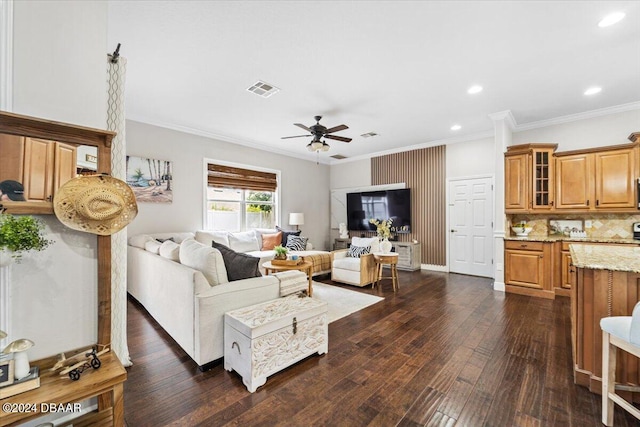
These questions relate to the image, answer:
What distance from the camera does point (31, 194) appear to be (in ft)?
3.88

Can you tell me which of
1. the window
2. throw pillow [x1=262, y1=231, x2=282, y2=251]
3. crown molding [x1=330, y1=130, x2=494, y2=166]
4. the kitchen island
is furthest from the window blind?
the kitchen island

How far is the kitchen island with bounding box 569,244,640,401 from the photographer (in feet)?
5.77

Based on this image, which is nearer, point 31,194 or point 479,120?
point 31,194

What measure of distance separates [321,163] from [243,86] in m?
4.43

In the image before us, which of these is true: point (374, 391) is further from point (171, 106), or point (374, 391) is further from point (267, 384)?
point (171, 106)

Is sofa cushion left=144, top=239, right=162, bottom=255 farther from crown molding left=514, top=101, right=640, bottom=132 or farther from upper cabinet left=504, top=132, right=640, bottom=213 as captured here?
crown molding left=514, top=101, right=640, bottom=132

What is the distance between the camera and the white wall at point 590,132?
160 inches

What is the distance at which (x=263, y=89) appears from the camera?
348 centimetres

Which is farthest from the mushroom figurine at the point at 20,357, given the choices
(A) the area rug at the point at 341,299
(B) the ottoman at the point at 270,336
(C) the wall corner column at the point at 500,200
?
(C) the wall corner column at the point at 500,200

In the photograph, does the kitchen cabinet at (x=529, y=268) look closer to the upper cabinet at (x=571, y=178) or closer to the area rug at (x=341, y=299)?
the upper cabinet at (x=571, y=178)

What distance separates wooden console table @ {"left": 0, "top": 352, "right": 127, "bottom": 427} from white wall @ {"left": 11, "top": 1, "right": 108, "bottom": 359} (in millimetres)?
177

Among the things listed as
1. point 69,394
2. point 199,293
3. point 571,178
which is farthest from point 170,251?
point 571,178

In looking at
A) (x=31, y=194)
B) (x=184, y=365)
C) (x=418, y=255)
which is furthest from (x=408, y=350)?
(x=418, y=255)

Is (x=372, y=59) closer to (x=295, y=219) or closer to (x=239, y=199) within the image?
(x=239, y=199)
